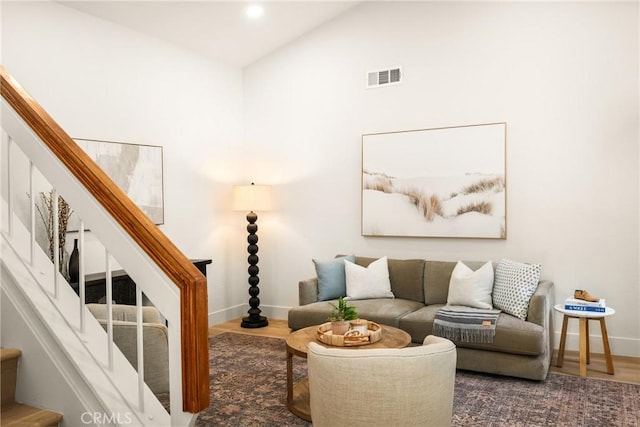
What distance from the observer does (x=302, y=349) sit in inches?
129

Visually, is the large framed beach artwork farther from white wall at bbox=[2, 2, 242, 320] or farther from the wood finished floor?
white wall at bbox=[2, 2, 242, 320]

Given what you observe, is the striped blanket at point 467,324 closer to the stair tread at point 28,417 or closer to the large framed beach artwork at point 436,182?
the large framed beach artwork at point 436,182

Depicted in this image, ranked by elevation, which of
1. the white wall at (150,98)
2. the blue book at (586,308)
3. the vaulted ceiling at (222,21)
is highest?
the vaulted ceiling at (222,21)

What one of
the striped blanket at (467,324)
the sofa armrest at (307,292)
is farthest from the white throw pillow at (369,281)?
the striped blanket at (467,324)

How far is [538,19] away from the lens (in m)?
4.66

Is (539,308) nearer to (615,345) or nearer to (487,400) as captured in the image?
(487,400)

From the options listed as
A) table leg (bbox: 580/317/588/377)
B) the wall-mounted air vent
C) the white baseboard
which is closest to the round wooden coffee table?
table leg (bbox: 580/317/588/377)

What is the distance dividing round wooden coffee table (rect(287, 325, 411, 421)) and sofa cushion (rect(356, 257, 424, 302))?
127cm

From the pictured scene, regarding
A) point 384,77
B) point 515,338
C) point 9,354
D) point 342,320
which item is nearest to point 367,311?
point 342,320

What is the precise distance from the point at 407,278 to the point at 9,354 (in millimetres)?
3677

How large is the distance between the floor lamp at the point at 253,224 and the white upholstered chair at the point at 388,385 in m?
3.61

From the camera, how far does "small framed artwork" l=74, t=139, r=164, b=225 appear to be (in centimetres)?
450

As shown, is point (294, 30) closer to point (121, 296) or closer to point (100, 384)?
point (121, 296)

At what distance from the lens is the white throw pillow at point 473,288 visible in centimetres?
429
